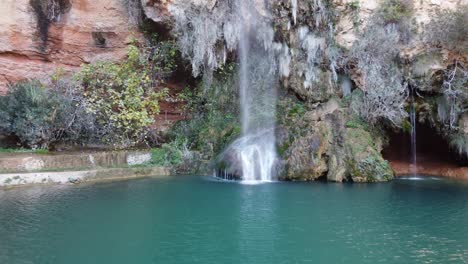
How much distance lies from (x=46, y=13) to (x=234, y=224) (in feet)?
55.0

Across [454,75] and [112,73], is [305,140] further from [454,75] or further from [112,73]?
[112,73]

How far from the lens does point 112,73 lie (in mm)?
20609

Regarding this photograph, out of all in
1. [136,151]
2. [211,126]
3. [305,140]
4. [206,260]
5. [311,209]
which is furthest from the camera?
[211,126]

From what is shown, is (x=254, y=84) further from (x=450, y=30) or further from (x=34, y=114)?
(x=34, y=114)

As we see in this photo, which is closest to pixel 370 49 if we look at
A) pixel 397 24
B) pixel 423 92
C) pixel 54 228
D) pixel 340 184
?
pixel 397 24

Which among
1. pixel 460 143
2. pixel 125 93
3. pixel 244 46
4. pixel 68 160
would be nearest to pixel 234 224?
pixel 68 160

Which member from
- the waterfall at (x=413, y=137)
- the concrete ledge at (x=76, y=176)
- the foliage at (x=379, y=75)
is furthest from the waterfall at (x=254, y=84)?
the waterfall at (x=413, y=137)

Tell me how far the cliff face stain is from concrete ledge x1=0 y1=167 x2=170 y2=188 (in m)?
8.33

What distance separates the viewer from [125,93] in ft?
66.7

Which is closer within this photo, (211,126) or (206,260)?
(206,260)

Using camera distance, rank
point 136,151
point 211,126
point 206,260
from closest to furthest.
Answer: point 206,260 < point 136,151 < point 211,126

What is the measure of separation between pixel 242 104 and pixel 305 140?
18.5ft

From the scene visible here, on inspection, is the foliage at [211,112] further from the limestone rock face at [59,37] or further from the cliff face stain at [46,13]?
the cliff face stain at [46,13]

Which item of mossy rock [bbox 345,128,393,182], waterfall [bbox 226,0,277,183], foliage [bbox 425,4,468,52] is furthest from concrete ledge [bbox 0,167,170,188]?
foliage [bbox 425,4,468,52]
